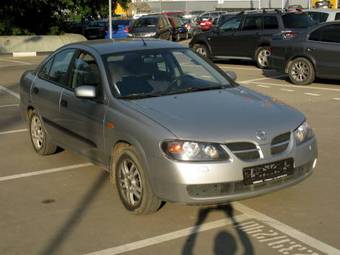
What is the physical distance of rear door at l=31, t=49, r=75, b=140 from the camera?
267 inches

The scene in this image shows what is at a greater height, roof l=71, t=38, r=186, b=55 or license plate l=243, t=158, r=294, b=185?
roof l=71, t=38, r=186, b=55

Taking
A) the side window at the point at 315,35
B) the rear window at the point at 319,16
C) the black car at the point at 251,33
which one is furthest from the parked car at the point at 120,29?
the side window at the point at 315,35

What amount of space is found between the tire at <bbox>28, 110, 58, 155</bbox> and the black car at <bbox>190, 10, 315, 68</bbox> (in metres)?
10.8

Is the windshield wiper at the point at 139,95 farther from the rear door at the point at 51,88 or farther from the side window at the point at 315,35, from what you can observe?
the side window at the point at 315,35

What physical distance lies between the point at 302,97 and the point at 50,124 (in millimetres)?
6678

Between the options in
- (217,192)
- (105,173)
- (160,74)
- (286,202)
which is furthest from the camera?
(105,173)

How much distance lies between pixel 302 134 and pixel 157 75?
1.67 meters

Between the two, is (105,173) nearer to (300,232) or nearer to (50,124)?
(50,124)

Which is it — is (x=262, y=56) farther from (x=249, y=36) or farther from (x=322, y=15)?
(x=322, y=15)

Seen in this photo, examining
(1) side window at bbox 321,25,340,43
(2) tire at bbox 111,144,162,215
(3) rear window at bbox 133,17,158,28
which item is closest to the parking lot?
(2) tire at bbox 111,144,162,215

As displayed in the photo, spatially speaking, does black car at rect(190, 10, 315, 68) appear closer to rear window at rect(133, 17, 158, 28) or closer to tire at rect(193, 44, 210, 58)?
tire at rect(193, 44, 210, 58)

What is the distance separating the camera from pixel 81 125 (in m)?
6.16

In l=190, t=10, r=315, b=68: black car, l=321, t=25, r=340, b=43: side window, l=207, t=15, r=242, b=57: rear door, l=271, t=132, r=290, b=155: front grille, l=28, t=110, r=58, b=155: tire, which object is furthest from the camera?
l=207, t=15, r=242, b=57: rear door

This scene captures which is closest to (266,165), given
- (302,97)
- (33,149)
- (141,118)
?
(141,118)
